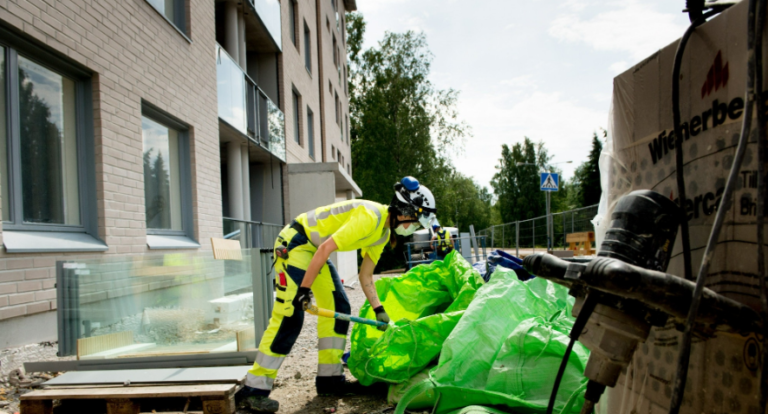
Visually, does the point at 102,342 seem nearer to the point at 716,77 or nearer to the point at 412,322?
the point at 412,322

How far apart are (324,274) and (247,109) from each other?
6.42 meters

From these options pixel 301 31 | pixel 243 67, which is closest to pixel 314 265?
pixel 243 67

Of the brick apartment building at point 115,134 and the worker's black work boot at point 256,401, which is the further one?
the brick apartment building at point 115,134

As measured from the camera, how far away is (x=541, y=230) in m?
11.9

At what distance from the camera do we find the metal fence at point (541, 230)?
9.52m

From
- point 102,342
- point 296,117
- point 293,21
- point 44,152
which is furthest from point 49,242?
point 293,21

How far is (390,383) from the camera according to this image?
3.31 meters

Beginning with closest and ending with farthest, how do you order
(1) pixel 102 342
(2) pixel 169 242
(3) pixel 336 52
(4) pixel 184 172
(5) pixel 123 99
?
1. (1) pixel 102 342
2. (5) pixel 123 99
3. (2) pixel 169 242
4. (4) pixel 184 172
5. (3) pixel 336 52

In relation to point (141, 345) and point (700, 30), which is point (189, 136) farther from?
point (700, 30)

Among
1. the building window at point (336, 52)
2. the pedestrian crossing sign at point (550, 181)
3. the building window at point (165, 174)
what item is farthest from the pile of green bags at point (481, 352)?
the building window at point (336, 52)

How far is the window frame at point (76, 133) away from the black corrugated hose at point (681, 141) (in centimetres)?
441

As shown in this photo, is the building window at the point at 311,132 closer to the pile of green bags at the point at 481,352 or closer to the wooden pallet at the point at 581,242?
the wooden pallet at the point at 581,242

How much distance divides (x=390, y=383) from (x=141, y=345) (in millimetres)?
2114

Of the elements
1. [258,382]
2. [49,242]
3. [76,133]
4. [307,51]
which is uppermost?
[307,51]
